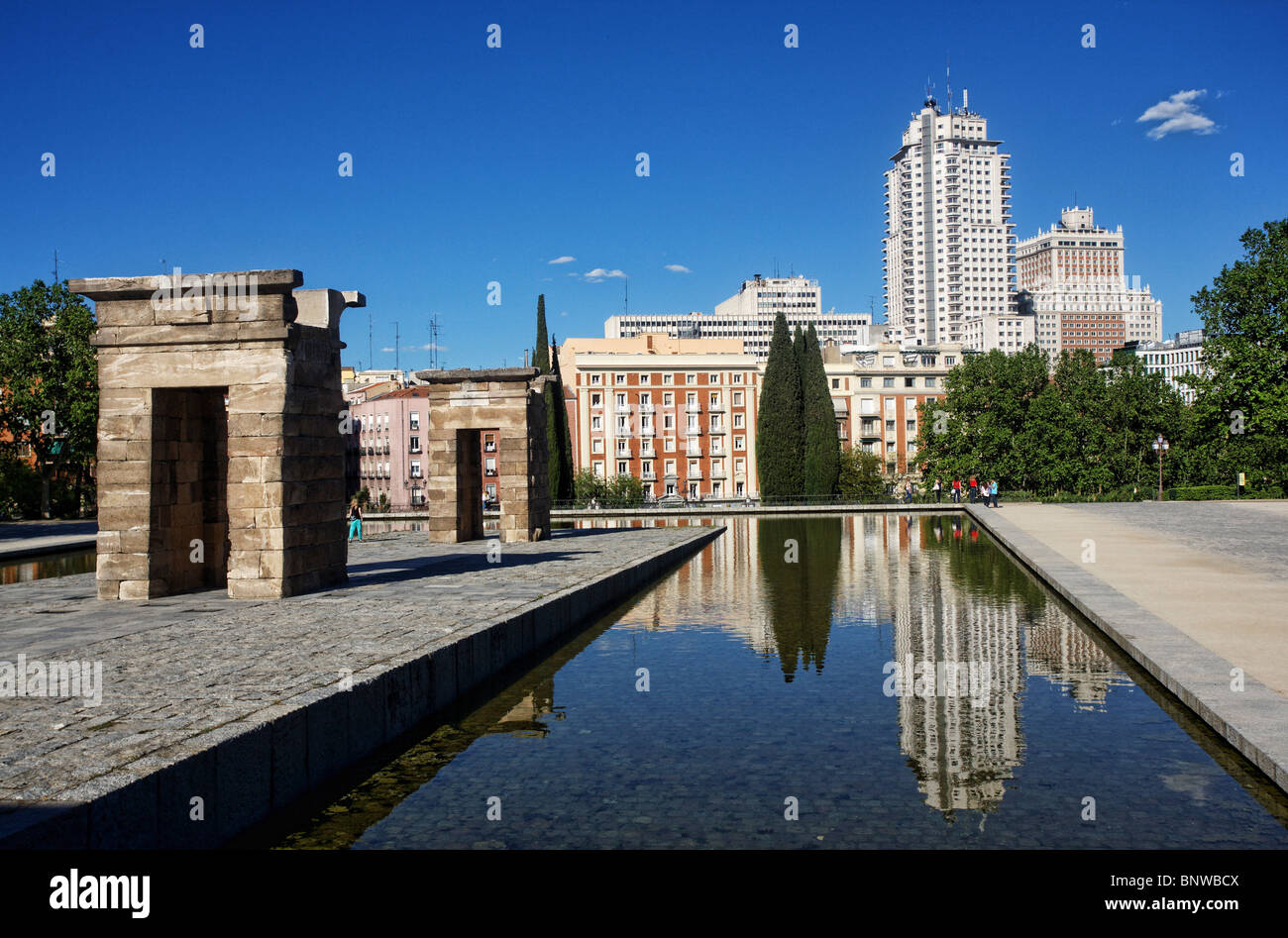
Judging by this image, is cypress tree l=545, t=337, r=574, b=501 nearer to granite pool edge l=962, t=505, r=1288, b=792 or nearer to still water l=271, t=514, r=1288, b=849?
granite pool edge l=962, t=505, r=1288, b=792

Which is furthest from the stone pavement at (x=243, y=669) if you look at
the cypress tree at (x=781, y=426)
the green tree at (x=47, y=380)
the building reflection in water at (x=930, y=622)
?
the cypress tree at (x=781, y=426)

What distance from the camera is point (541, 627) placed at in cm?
1408

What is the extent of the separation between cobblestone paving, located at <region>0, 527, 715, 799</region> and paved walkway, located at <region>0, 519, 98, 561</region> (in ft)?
43.4

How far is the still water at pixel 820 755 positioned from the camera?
6809 mm

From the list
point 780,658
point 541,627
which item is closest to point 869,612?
point 780,658

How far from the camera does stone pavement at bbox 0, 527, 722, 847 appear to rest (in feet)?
21.0

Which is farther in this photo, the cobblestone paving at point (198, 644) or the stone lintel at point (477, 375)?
the stone lintel at point (477, 375)

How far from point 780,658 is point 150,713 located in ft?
24.2

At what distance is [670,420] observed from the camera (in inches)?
3590

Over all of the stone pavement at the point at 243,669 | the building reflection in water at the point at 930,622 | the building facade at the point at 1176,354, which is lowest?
the building reflection in water at the point at 930,622

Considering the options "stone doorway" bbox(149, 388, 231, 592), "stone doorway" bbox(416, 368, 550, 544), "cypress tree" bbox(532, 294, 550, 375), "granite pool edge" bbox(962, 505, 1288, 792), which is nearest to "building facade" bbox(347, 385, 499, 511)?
"cypress tree" bbox(532, 294, 550, 375)

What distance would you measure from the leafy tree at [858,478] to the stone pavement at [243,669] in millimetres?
48484

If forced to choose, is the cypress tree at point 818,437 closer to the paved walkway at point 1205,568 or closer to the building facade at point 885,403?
the paved walkway at point 1205,568
